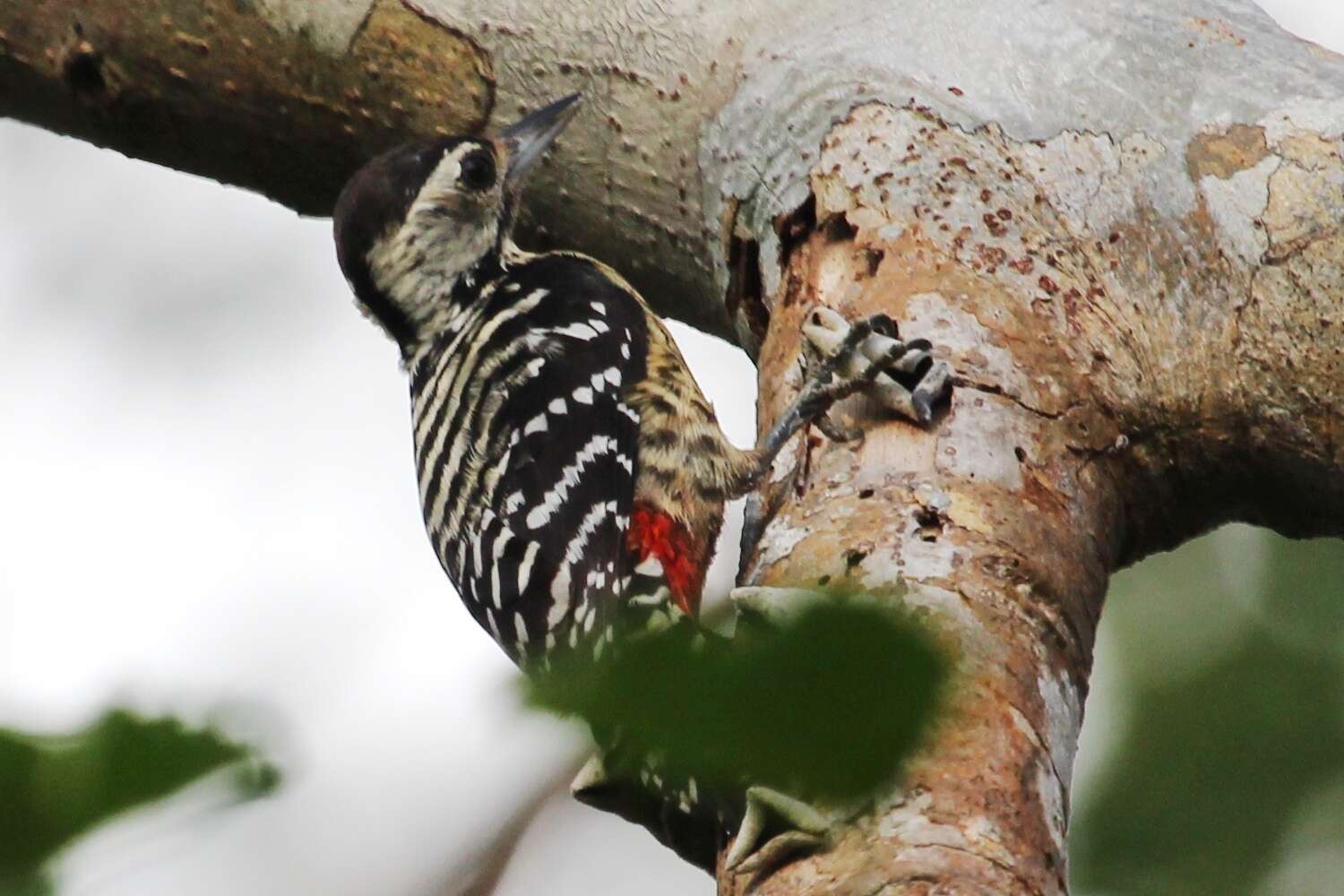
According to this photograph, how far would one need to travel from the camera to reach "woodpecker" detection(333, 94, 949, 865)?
2.90 m

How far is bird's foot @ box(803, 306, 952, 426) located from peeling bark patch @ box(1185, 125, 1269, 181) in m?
0.62

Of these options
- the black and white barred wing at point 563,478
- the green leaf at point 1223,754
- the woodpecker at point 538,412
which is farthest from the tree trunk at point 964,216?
the green leaf at point 1223,754

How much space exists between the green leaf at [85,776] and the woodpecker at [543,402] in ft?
6.43

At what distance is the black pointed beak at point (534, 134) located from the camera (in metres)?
3.46

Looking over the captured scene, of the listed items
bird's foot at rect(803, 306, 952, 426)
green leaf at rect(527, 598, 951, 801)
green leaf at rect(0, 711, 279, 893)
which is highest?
green leaf at rect(527, 598, 951, 801)

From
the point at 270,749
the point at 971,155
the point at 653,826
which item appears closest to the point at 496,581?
the point at 653,826

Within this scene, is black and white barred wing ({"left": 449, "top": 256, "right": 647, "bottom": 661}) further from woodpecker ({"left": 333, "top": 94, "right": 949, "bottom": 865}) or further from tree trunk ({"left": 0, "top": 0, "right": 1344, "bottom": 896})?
tree trunk ({"left": 0, "top": 0, "right": 1344, "bottom": 896})

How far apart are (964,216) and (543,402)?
932 mm

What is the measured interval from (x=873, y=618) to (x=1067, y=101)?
256 centimetres

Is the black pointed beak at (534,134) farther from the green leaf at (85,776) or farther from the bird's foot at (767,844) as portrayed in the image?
the green leaf at (85,776)

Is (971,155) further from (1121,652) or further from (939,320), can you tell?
(1121,652)

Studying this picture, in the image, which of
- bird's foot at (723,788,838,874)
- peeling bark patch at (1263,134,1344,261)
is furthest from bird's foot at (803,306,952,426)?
bird's foot at (723,788,838,874)

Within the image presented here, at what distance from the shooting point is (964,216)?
285cm

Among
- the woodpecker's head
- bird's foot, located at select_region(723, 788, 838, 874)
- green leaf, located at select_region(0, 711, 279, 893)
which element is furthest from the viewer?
the woodpecker's head
